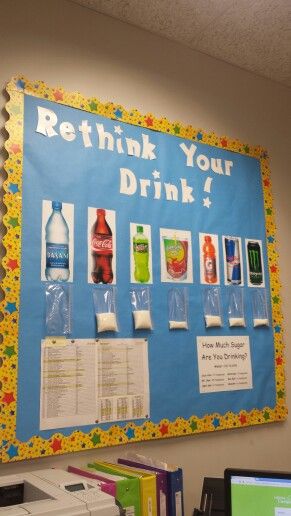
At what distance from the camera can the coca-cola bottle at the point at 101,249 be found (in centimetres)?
178

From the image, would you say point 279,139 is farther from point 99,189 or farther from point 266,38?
point 99,189

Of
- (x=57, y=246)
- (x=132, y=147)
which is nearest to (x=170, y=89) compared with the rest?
(x=132, y=147)

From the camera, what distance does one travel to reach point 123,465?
1.63 metres

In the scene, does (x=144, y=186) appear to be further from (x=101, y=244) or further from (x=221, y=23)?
(x=221, y=23)

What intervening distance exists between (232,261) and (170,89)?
85 cm

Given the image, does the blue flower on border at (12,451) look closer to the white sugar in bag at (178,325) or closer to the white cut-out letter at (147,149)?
the white sugar in bag at (178,325)

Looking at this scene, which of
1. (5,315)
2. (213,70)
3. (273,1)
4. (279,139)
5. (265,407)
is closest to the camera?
(5,315)

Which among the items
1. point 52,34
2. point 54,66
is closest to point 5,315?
point 54,66

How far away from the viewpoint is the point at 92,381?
1.70 metres

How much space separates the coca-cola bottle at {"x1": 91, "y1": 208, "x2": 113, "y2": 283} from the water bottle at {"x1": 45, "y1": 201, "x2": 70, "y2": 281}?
113 mm

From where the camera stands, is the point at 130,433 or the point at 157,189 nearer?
the point at 130,433

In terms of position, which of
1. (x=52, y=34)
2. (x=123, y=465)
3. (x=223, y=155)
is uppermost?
(x=52, y=34)

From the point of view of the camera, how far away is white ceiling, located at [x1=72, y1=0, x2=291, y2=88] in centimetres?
200

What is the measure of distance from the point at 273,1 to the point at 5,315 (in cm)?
168
